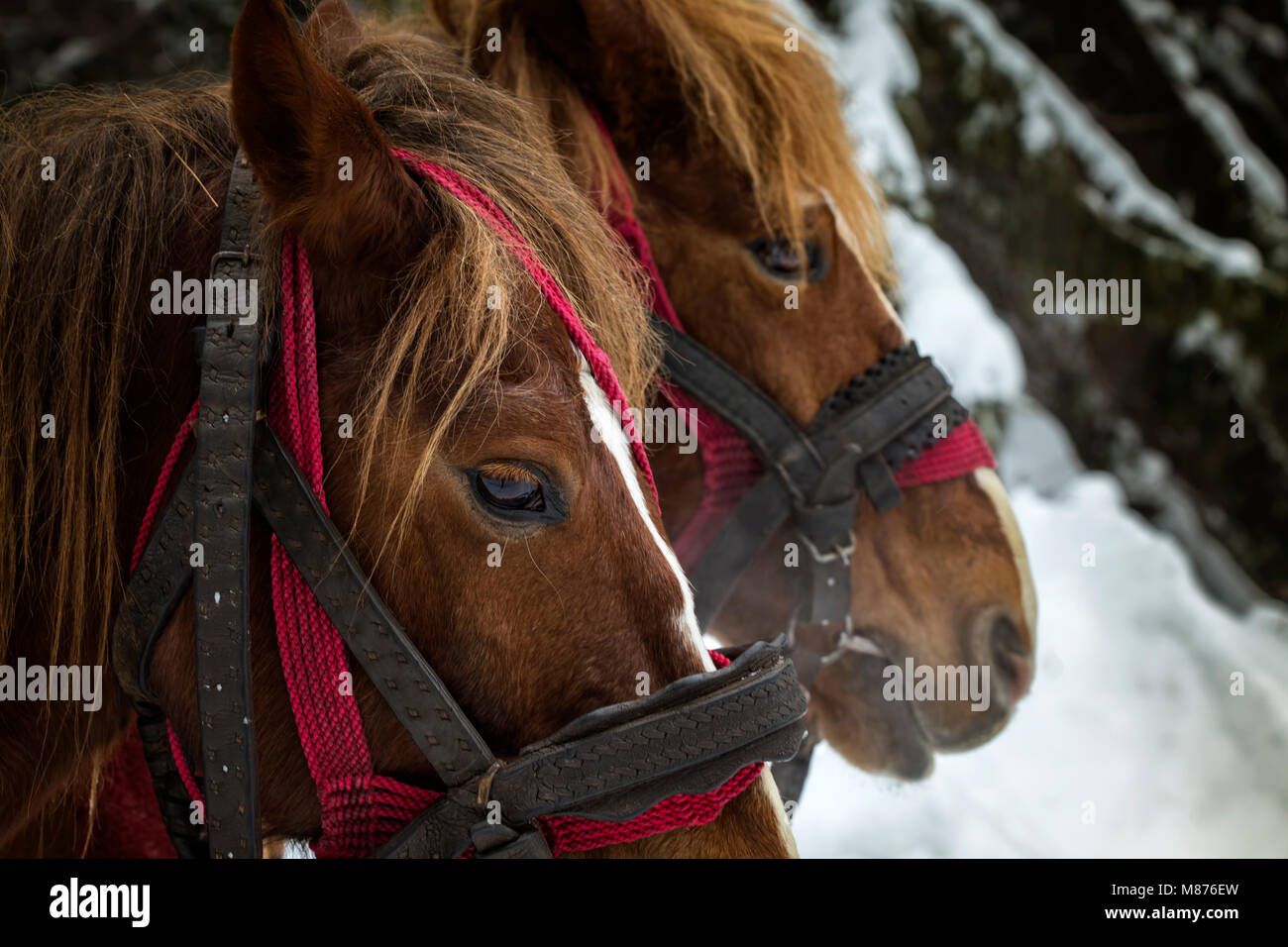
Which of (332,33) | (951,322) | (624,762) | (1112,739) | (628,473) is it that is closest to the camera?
(624,762)

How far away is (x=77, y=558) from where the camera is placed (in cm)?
122

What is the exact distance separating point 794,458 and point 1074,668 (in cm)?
284

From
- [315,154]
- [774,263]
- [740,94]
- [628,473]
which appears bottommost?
[628,473]

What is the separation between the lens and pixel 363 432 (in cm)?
116

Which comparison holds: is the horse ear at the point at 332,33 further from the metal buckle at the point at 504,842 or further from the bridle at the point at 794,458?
the metal buckle at the point at 504,842

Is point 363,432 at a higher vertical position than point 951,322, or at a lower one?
lower

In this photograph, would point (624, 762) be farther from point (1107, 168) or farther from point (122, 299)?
point (1107, 168)

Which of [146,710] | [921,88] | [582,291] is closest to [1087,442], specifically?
[921,88]

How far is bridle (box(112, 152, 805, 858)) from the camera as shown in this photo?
44.2 inches

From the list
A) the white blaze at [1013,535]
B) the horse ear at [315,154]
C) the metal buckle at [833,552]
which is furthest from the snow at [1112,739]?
the horse ear at [315,154]

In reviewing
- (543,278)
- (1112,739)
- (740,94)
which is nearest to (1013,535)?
(740,94)

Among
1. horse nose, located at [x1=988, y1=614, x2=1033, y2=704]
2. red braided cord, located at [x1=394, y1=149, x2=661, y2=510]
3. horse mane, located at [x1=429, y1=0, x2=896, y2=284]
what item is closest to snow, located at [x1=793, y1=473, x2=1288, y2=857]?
horse nose, located at [x1=988, y1=614, x2=1033, y2=704]

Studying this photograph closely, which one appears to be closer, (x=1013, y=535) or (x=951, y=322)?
(x=1013, y=535)

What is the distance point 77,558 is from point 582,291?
0.70 meters
